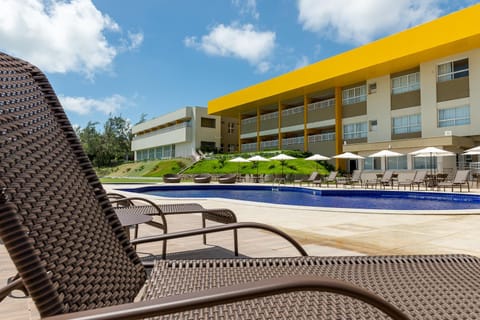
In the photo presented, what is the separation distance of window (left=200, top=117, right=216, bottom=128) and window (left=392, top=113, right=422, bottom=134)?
2312cm

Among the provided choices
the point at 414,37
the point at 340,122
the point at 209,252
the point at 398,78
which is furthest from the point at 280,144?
the point at 209,252

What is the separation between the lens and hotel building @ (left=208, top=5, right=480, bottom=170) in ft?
63.0

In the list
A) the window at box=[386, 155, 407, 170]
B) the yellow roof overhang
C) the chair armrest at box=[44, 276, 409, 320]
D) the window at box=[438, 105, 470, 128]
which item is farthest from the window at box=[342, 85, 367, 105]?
the chair armrest at box=[44, 276, 409, 320]

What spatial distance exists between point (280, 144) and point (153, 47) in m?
23.8

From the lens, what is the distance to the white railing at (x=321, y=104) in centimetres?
2802

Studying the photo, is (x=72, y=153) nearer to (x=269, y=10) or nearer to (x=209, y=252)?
(x=209, y=252)

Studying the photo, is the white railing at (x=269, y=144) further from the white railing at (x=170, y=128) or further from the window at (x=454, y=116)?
the window at (x=454, y=116)

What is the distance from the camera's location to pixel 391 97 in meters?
23.6

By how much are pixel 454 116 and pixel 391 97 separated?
180 inches

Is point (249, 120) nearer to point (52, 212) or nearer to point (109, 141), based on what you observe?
point (109, 141)

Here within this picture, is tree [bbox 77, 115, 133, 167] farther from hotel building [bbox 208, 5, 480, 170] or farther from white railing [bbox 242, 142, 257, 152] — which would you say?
hotel building [bbox 208, 5, 480, 170]

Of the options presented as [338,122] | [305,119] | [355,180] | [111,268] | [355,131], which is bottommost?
[355,180]

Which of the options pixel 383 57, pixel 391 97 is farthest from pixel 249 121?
pixel 383 57

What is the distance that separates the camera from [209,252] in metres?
3.44
